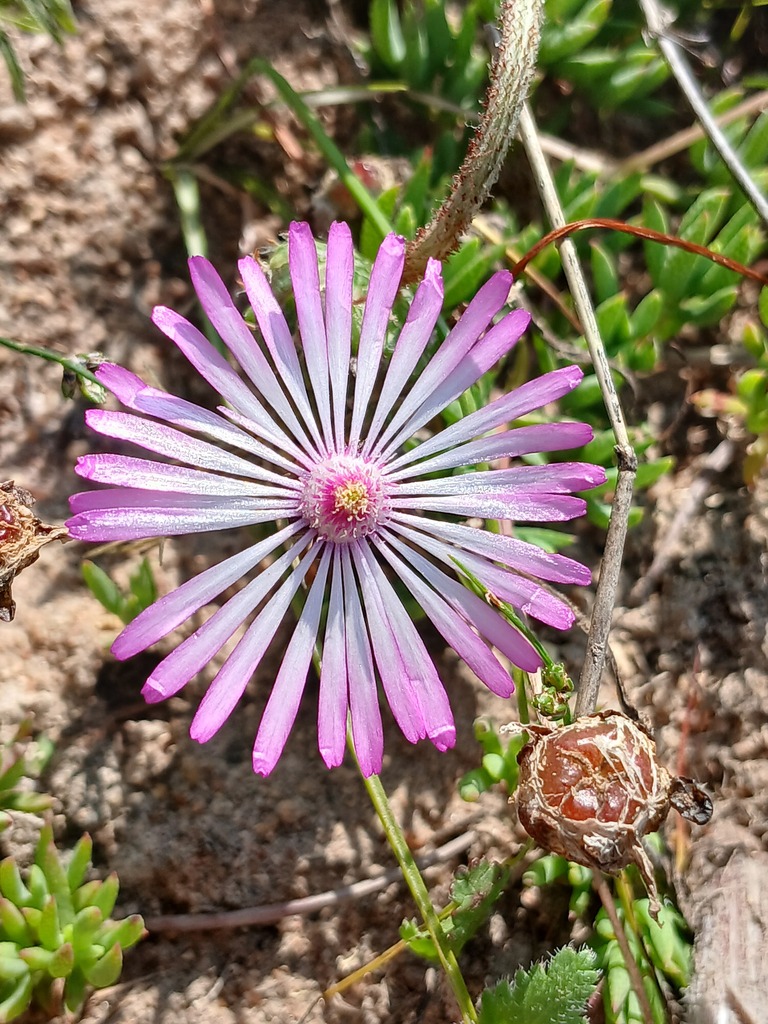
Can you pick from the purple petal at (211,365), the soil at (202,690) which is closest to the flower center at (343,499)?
the purple petal at (211,365)

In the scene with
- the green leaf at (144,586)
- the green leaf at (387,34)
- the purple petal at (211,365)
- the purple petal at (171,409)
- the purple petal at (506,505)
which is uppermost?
the green leaf at (387,34)

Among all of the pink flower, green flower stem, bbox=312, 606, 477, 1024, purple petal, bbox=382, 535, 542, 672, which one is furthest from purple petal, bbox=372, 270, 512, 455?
green flower stem, bbox=312, 606, 477, 1024

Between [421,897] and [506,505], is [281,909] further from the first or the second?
[506,505]

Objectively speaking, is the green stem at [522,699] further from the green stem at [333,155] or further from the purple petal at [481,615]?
the green stem at [333,155]

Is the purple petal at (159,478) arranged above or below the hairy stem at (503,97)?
below

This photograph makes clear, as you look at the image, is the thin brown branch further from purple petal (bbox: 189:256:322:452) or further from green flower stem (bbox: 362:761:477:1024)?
purple petal (bbox: 189:256:322:452)
